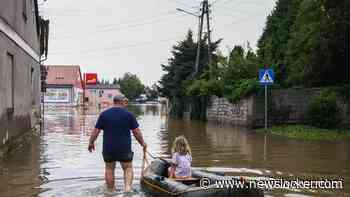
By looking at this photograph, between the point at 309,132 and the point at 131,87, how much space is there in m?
143

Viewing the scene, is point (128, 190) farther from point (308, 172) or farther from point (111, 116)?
point (308, 172)

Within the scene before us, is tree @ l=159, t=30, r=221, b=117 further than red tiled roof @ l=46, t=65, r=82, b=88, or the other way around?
red tiled roof @ l=46, t=65, r=82, b=88

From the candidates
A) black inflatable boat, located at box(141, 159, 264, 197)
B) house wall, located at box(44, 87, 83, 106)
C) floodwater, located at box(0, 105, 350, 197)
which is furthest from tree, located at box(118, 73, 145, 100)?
black inflatable boat, located at box(141, 159, 264, 197)

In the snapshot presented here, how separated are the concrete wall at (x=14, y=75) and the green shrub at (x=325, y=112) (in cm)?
1170

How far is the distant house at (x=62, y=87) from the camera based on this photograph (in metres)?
90.6

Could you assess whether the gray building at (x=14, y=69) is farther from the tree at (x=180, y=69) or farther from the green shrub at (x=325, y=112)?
the tree at (x=180, y=69)

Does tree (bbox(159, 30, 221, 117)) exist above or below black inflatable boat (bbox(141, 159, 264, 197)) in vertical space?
above

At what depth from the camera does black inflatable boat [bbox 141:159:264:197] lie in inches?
326

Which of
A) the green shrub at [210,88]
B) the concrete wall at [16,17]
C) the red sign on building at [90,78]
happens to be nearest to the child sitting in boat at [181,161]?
the concrete wall at [16,17]

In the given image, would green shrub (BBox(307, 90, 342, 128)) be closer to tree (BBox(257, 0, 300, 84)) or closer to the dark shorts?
tree (BBox(257, 0, 300, 84))

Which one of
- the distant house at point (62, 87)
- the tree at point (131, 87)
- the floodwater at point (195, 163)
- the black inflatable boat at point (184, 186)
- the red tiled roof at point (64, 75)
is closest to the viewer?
the black inflatable boat at point (184, 186)

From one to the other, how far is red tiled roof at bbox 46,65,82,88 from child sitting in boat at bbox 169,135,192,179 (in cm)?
8280

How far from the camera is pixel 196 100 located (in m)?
41.1

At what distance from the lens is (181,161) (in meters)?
9.74
